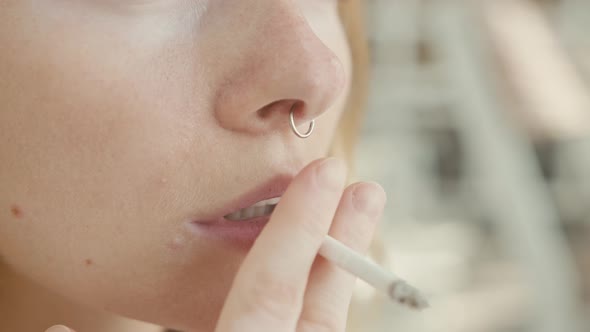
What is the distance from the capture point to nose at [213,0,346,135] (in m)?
0.52

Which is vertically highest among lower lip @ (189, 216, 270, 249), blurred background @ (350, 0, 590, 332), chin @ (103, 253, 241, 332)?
blurred background @ (350, 0, 590, 332)

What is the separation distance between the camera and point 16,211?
1.78 ft

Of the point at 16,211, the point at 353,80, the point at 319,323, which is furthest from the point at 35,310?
the point at 353,80

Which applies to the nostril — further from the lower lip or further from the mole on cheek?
the mole on cheek

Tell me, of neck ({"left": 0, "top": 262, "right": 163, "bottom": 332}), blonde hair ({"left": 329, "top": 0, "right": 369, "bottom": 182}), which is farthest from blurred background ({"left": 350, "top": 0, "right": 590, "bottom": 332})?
neck ({"left": 0, "top": 262, "right": 163, "bottom": 332})

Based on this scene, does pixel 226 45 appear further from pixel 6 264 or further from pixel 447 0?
pixel 447 0

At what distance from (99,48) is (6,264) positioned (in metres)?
0.25

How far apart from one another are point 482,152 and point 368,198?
1.31 m

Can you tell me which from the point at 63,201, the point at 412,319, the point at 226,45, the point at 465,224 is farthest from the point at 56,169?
the point at 465,224

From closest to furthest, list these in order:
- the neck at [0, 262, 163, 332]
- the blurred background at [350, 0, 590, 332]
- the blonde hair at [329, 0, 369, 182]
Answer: the neck at [0, 262, 163, 332], the blonde hair at [329, 0, 369, 182], the blurred background at [350, 0, 590, 332]

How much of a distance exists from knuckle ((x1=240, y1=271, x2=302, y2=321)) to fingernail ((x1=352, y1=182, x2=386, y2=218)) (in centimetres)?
10

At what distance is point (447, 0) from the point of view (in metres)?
2.11

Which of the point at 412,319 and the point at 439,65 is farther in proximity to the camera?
the point at 439,65

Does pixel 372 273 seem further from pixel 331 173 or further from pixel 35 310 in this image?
pixel 35 310
